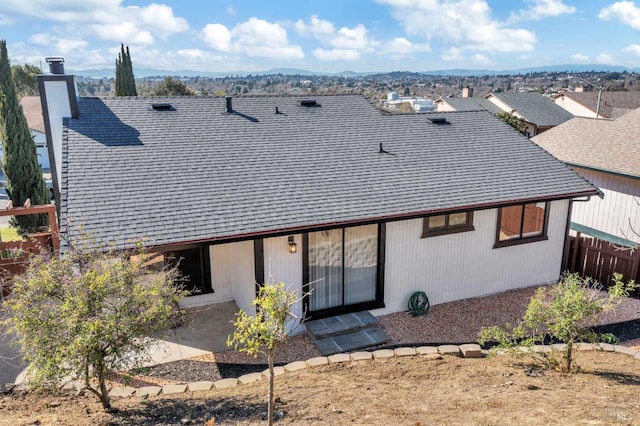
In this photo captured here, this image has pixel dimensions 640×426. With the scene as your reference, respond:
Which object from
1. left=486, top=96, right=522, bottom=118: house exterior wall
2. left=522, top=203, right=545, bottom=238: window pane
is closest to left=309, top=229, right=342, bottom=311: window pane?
left=522, top=203, right=545, bottom=238: window pane

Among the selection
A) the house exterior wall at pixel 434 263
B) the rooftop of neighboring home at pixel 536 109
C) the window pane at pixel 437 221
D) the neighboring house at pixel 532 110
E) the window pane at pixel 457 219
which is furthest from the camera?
the rooftop of neighboring home at pixel 536 109

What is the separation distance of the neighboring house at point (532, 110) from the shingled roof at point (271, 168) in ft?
104

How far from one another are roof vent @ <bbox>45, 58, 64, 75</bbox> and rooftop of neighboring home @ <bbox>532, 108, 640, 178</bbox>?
56.8 feet

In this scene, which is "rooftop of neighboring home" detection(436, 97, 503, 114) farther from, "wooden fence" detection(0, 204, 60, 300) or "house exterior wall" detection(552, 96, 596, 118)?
"wooden fence" detection(0, 204, 60, 300)

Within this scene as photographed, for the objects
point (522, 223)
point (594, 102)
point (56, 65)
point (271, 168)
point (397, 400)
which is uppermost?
point (56, 65)

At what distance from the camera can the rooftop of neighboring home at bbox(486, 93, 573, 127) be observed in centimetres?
4278

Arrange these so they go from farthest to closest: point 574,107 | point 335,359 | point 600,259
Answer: point 574,107, point 600,259, point 335,359

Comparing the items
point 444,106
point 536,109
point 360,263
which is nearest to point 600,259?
point 360,263

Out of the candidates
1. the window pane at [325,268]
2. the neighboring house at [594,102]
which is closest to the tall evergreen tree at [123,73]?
the window pane at [325,268]

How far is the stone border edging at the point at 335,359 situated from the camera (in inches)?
263

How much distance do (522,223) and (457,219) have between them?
2102mm

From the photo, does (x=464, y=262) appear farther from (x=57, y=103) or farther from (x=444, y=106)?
(x=444, y=106)

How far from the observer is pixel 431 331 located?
972 centimetres

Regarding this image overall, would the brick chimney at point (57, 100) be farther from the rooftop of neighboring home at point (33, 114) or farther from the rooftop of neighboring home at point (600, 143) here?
the rooftop of neighboring home at point (33, 114)
